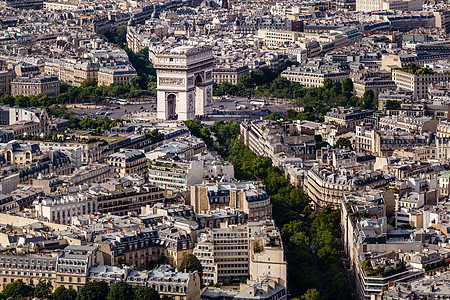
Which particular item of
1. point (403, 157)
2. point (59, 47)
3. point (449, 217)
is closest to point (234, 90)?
point (59, 47)

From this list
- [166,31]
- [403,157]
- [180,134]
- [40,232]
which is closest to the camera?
[40,232]

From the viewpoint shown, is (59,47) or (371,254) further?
(59,47)

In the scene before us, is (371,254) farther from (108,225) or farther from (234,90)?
(234,90)

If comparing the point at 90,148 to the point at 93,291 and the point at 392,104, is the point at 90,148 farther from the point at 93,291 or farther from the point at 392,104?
the point at 93,291

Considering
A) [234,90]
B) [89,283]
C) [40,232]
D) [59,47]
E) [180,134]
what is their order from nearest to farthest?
[89,283]
[40,232]
[180,134]
[234,90]
[59,47]

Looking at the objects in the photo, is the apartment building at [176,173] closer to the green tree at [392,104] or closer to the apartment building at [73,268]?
the apartment building at [73,268]
